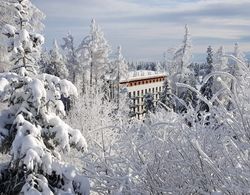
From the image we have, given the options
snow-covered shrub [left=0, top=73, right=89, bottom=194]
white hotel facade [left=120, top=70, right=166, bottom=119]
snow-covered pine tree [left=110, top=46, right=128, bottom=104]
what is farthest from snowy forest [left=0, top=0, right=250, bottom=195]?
white hotel facade [left=120, top=70, right=166, bottom=119]

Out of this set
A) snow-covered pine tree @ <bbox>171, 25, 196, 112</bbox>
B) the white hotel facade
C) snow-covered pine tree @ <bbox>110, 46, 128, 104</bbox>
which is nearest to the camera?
snow-covered pine tree @ <bbox>171, 25, 196, 112</bbox>

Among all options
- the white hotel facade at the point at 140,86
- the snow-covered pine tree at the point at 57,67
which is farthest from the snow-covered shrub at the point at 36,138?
the white hotel facade at the point at 140,86

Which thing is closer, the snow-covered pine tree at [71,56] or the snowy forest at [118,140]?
the snowy forest at [118,140]

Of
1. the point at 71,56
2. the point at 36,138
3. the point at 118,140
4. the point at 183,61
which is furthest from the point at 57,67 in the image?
the point at 118,140

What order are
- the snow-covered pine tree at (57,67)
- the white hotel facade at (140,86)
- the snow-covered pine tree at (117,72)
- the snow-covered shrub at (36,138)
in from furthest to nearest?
the white hotel facade at (140,86), the snow-covered pine tree at (117,72), the snow-covered pine tree at (57,67), the snow-covered shrub at (36,138)

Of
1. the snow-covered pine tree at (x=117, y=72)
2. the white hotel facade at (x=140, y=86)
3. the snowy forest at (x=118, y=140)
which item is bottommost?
the white hotel facade at (x=140, y=86)

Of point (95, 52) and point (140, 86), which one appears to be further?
point (140, 86)

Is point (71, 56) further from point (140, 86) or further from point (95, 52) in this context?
point (140, 86)

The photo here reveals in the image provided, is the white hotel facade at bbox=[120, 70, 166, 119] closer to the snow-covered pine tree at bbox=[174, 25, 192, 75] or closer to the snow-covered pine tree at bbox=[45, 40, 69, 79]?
the snow-covered pine tree at bbox=[45, 40, 69, 79]

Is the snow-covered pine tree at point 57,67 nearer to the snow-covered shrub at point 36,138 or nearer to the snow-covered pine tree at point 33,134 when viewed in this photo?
the snow-covered pine tree at point 33,134

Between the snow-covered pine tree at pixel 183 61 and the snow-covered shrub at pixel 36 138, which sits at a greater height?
the snow-covered shrub at pixel 36 138

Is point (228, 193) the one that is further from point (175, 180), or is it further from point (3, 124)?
point (3, 124)

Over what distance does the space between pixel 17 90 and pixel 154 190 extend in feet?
15.8

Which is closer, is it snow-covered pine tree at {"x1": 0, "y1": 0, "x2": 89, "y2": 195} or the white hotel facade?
snow-covered pine tree at {"x1": 0, "y1": 0, "x2": 89, "y2": 195}
